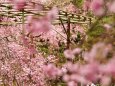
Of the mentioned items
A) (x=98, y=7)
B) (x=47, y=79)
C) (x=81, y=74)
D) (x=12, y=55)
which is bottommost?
(x=47, y=79)

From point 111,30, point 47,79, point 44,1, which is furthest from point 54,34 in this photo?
point 111,30

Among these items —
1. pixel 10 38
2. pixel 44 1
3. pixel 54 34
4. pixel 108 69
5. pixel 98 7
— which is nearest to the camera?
pixel 108 69

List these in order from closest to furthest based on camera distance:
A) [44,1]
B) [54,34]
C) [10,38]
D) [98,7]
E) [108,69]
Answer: [108,69]
[98,7]
[10,38]
[54,34]
[44,1]

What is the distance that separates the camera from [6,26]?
11625 mm

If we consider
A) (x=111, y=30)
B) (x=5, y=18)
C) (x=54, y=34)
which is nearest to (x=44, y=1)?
(x=54, y=34)

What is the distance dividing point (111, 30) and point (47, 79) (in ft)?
24.1

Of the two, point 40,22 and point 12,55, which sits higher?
point 40,22

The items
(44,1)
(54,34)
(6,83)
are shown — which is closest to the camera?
(6,83)

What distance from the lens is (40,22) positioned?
2803 millimetres

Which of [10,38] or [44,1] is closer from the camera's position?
[10,38]

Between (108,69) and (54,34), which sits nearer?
(108,69)

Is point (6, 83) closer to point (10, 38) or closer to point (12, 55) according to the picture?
point (12, 55)

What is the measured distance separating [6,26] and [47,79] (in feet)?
7.87

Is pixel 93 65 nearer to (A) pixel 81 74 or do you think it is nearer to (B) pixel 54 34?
(A) pixel 81 74
